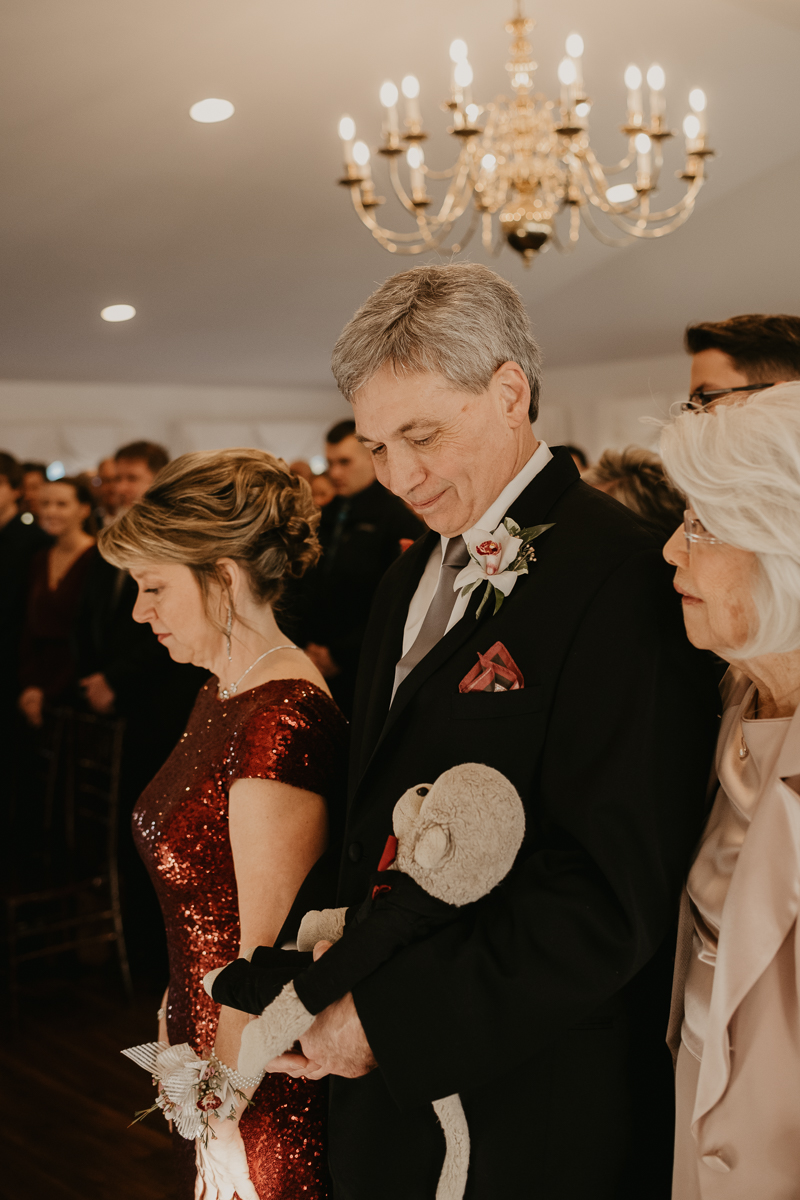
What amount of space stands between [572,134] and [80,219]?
A: 3321 mm

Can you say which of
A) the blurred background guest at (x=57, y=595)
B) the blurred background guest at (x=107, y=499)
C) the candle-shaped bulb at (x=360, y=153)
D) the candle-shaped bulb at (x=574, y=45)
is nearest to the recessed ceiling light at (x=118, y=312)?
the blurred background guest at (x=107, y=499)

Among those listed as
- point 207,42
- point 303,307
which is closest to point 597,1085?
point 207,42

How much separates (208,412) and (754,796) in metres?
10.2

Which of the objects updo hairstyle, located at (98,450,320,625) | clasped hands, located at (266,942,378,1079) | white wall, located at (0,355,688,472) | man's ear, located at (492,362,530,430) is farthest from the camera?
white wall, located at (0,355,688,472)

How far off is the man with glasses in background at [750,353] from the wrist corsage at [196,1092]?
1543 mm

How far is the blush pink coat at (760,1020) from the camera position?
1025 mm

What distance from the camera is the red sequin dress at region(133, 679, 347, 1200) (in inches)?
61.2

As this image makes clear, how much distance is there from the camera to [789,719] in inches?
42.6

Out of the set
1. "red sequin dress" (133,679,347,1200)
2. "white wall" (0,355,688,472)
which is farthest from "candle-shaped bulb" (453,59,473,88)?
"white wall" (0,355,688,472)

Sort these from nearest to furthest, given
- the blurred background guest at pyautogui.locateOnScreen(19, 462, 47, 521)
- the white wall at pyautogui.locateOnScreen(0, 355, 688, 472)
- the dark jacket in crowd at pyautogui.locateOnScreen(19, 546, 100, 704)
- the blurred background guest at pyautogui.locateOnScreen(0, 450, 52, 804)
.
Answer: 1. the dark jacket in crowd at pyautogui.locateOnScreen(19, 546, 100, 704)
2. the blurred background guest at pyautogui.locateOnScreen(0, 450, 52, 804)
3. the blurred background guest at pyautogui.locateOnScreen(19, 462, 47, 521)
4. the white wall at pyautogui.locateOnScreen(0, 355, 688, 472)

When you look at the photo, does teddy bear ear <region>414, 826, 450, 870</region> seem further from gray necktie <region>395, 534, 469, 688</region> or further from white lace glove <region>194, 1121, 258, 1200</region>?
white lace glove <region>194, 1121, 258, 1200</region>

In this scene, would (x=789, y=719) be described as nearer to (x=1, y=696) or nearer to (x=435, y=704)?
(x=435, y=704)

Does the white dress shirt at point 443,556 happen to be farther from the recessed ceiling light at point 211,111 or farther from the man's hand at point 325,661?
the recessed ceiling light at point 211,111

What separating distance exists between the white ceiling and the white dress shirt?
132 inches
